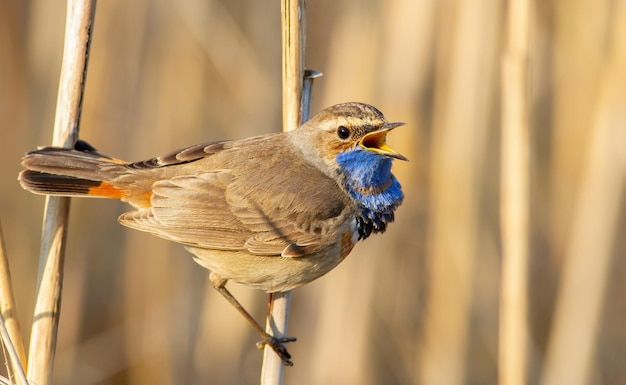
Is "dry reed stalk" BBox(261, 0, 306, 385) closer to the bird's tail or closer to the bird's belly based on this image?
the bird's belly

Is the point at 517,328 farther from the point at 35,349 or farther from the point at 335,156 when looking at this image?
the point at 35,349

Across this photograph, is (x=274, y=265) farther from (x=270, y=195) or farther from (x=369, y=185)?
(x=369, y=185)

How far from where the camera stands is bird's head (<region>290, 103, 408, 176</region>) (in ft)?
10.1

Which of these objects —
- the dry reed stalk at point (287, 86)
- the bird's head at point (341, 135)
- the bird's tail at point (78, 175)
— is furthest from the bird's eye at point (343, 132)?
the bird's tail at point (78, 175)

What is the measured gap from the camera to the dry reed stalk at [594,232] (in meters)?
4.19

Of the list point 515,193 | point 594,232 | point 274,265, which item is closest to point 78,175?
point 274,265

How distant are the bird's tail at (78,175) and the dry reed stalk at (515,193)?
1.49 m

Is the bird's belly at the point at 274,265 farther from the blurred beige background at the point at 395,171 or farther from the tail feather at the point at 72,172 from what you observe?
the blurred beige background at the point at 395,171

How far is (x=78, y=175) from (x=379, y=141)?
1.24 m

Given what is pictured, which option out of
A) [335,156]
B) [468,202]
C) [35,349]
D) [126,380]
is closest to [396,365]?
[468,202]

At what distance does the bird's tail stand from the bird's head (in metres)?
0.70

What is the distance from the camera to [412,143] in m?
4.40

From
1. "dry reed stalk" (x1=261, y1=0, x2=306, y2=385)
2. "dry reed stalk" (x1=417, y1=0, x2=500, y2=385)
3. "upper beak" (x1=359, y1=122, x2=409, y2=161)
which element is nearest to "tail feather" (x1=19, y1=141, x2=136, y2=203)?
"dry reed stalk" (x1=261, y1=0, x2=306, y2=385)

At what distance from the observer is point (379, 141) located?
3.21m
